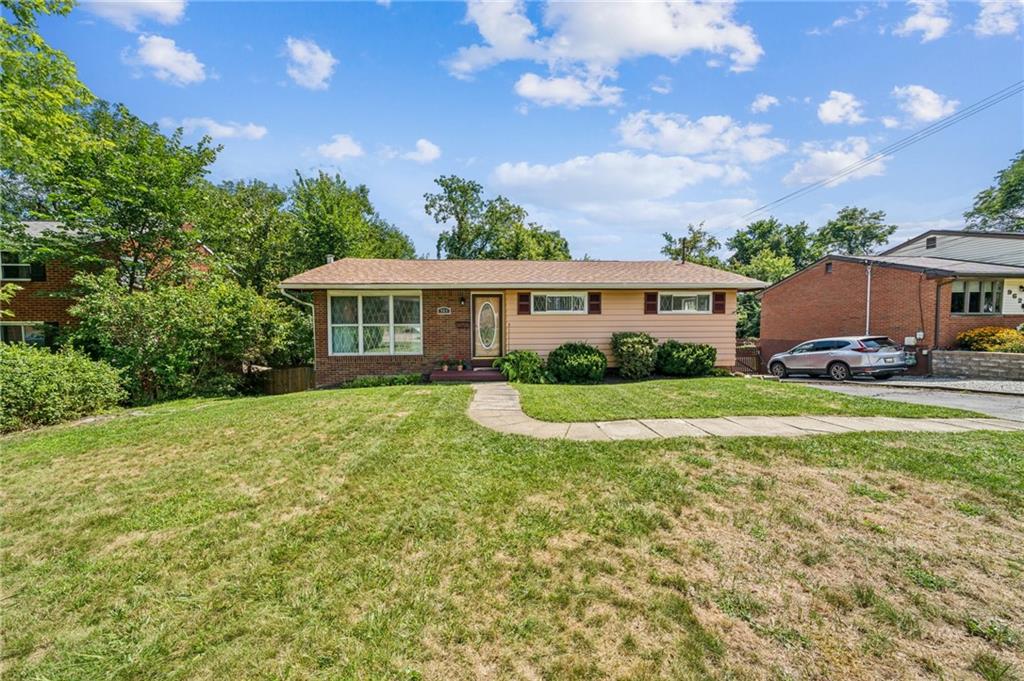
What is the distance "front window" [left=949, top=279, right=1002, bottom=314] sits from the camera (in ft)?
50.1

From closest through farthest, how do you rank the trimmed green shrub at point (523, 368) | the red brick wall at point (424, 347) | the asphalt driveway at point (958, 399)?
the asphalt driveway at point (958, 399)
the trimmed green shrub at point (523, 368)
the red brick wall at point (424, 347)

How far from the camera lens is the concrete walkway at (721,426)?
215 inches

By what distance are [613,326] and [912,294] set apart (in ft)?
40.5

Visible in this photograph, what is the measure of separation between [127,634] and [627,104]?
1457 centimetres

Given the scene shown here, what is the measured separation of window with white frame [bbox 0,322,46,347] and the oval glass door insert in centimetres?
1451

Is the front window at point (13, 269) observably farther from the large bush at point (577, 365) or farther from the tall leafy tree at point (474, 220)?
the tall leafy tree at point (474, 220)

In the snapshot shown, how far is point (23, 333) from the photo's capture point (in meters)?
14.0

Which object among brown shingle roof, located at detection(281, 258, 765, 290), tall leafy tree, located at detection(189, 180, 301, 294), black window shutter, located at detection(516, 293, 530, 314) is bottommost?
black window shutter, located at detection(516, 293, 530, 314)

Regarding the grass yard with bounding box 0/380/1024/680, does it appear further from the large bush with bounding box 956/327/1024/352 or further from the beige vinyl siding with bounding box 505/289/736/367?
the large bush with bounding box 956/327/1024/352

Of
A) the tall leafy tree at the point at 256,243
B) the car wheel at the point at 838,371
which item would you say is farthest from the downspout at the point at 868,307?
the tall leafy tree at the point at 256,243

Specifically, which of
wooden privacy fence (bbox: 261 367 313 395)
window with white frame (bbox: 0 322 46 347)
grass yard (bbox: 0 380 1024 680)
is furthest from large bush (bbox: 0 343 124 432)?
window with white frame (bbox: 0 322 46 347)

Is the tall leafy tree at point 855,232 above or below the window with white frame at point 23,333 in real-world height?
above

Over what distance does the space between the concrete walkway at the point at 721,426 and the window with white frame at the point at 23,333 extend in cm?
1668

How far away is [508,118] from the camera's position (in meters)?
12.8
